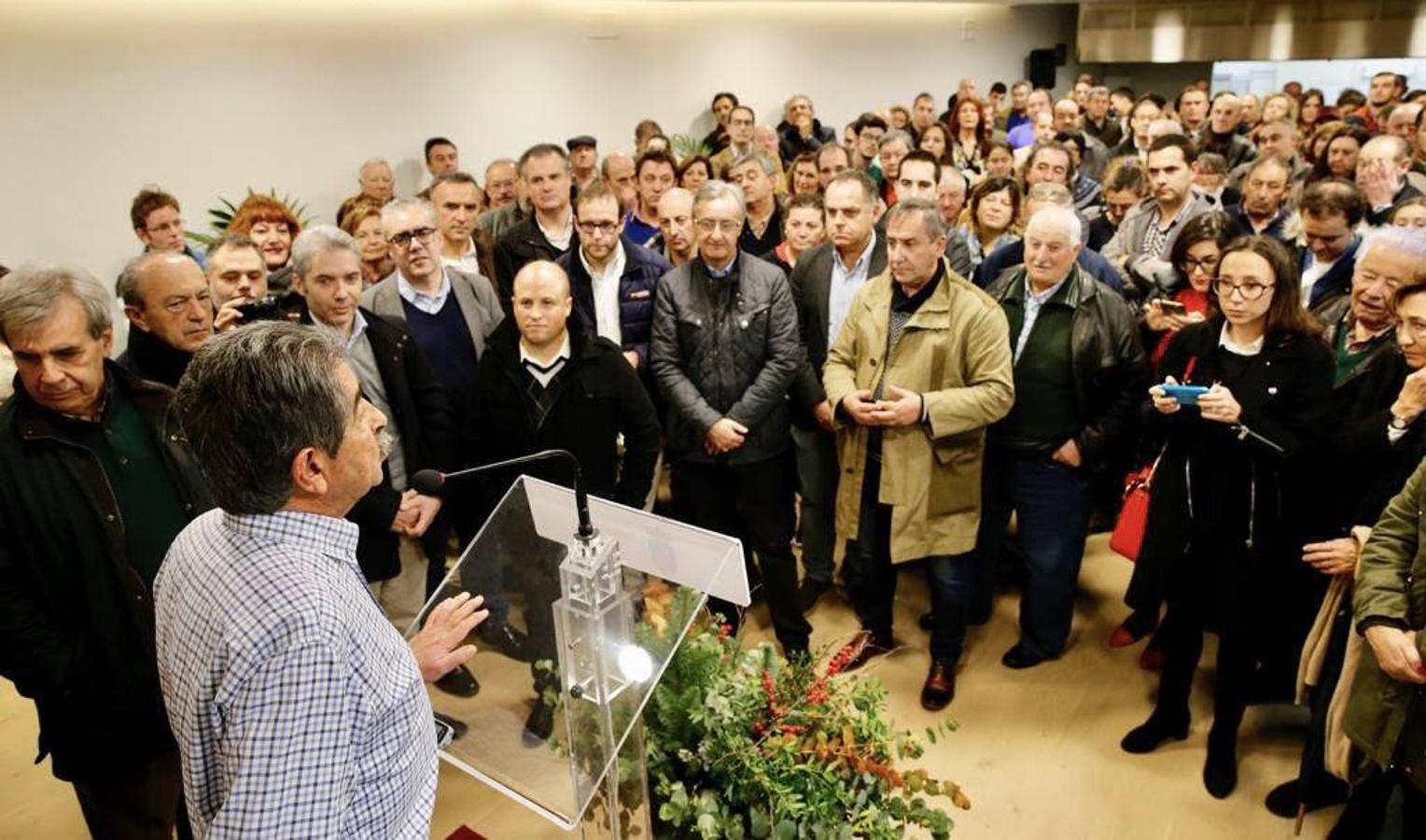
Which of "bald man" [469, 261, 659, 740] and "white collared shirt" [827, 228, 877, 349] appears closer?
"bald man" [469, 261, 659, 740]

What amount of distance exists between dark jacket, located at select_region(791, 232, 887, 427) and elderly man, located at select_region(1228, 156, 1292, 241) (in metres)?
1.65

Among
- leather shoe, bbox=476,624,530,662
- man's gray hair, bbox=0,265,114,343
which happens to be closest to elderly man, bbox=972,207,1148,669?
leather shoe, bbox=476,624,530,662

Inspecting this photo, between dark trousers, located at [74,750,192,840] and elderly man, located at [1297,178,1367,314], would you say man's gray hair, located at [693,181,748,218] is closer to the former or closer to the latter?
elderly man, located at [1297,178,1367,314]

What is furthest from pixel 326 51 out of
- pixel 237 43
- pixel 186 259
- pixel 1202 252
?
pixel 1202 252

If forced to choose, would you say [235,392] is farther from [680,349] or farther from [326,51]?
[326,51]

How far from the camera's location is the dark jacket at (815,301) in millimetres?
3334

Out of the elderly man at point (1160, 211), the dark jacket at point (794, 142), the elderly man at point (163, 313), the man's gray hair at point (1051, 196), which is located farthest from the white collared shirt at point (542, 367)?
the dark jacket at point (794, 142)

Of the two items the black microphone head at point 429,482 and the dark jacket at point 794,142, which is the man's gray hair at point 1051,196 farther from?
the dark jacket at point 794,142

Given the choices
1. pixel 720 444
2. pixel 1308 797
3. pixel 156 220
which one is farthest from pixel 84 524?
pixel 1308 797

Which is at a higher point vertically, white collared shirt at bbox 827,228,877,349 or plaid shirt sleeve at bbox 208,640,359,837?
white collared shirt at bbox 827,228,877,349

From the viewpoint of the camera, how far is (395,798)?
123cm

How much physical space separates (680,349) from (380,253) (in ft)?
4.89

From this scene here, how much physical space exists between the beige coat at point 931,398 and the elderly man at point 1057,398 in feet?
0.41

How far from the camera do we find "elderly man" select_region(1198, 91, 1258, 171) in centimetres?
662
